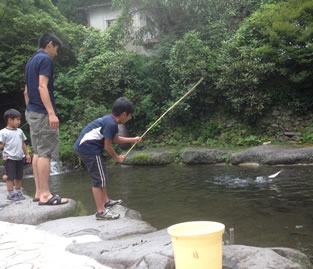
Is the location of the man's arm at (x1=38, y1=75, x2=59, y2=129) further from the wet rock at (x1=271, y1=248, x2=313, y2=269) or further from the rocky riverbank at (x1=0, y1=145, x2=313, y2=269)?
the wet rock at (x1=271, y1=248, x2=313, y2=269)

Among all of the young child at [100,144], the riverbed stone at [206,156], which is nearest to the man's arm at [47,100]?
the young child at [100,144]

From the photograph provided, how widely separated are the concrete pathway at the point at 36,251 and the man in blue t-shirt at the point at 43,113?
0.64 meters

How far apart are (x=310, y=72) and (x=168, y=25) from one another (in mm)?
6458

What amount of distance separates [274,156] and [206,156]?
193 centimetres

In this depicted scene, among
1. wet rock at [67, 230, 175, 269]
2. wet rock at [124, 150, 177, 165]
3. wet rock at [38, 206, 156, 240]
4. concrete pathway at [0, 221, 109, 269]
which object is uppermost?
wet rock at [67, 230, 175, 269]

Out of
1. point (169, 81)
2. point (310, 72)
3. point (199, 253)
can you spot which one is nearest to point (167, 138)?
point (169, 81)

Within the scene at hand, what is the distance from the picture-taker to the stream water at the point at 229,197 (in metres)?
3.85

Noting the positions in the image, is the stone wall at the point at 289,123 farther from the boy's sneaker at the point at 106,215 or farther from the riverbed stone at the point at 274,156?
the boy's sneaker at the point at 106,215

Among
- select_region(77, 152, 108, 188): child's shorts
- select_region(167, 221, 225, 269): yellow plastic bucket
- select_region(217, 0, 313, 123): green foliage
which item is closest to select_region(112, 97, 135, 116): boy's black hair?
select_region(77, 152, 108, 188): child's shorts

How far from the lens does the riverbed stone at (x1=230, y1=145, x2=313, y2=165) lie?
8375 mm

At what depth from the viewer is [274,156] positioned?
869cm

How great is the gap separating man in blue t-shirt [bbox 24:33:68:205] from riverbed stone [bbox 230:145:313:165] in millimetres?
6102

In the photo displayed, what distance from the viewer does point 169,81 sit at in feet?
41.8

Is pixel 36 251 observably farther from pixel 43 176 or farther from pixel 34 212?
pixel 43 176
